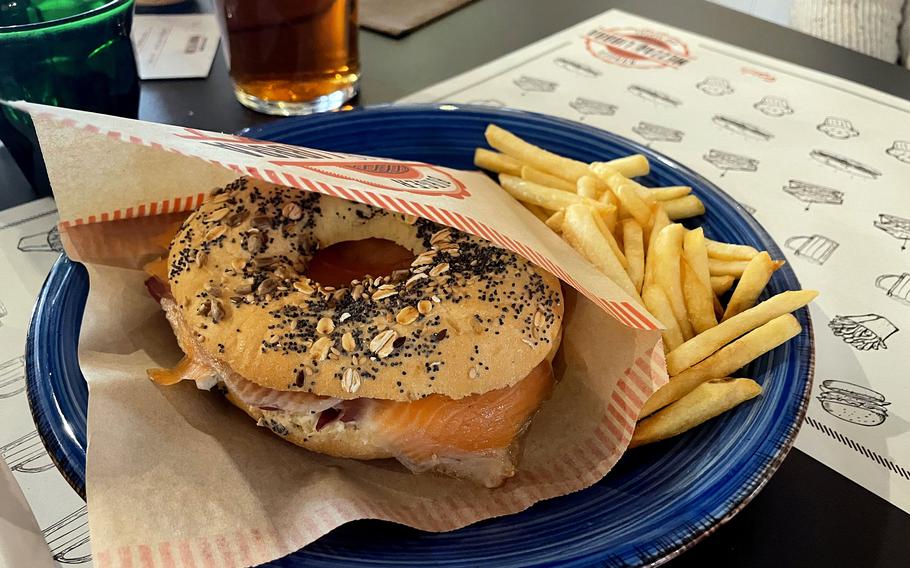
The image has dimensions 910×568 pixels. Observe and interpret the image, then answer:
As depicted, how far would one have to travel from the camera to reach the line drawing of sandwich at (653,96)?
228cm

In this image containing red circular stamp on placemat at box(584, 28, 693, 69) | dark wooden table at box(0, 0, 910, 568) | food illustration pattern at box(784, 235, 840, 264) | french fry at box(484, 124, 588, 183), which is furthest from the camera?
red circular stamp on placemat at box(584, 28, 693, 69)

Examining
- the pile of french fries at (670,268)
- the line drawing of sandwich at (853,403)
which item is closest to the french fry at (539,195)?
the pile of french fries at (670,268)

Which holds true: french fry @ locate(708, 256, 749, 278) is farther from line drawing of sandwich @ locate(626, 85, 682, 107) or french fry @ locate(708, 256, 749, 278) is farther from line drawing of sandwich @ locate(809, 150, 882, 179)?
line drawing of sandwich @ locate(626, 85, 682, 107)

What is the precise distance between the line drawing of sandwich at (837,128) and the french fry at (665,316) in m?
1.25

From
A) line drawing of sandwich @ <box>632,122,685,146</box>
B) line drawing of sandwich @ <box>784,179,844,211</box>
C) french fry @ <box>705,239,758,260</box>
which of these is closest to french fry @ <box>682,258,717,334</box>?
french fry @ <box>705,239,758,260</box>

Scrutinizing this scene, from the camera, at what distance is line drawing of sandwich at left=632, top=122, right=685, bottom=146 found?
211cm

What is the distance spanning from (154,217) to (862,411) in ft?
4.53

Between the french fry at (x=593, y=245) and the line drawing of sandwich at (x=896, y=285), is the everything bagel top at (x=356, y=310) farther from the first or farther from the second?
the line drawing of sandwich at (x=896, y=285)

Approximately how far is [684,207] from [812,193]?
2.07ft

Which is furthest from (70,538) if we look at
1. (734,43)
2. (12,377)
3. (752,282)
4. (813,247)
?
(734,43)

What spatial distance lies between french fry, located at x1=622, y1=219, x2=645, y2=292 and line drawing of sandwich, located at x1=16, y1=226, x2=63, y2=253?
4.21 feet

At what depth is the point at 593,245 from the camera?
4.17ft

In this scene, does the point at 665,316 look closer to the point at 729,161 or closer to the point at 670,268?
the point at 670,268

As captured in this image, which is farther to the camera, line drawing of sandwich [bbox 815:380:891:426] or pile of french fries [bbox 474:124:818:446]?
line drawing of sandwich [bbox 815:380:891:426]
